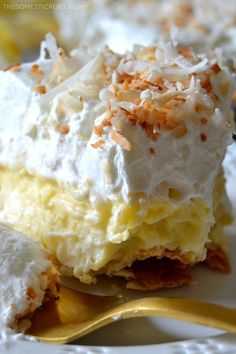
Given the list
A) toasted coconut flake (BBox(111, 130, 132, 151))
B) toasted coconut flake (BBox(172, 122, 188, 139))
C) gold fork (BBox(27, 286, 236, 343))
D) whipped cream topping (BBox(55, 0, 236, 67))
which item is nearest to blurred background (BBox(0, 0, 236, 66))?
whipped cream topping (BBox(55, 0, 236, 67))

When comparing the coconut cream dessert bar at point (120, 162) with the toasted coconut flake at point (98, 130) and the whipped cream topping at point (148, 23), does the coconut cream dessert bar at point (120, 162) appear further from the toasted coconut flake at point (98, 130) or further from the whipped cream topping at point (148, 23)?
the whipped cream topping at point (148, 23)

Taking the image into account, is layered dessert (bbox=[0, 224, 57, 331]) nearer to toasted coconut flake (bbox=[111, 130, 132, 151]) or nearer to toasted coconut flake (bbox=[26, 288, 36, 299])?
toasted coconut flake (bbox=[26, 288, 36, 299])

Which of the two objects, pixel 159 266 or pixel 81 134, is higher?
pixel 81 134

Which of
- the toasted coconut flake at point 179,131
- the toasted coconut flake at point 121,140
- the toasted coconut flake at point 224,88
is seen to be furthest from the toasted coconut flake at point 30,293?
the toasted coconut flake at point 224,88

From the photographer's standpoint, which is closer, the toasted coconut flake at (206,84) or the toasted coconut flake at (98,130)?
the toasted coconut flake at (98,130)

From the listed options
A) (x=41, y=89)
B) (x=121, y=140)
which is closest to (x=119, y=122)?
(x=121, y=140)

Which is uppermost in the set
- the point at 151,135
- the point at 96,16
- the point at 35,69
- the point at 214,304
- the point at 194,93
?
the point at 96,16

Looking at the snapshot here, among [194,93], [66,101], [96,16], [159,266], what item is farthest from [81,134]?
[96,16]

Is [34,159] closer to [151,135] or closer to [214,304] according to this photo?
[151,135]
